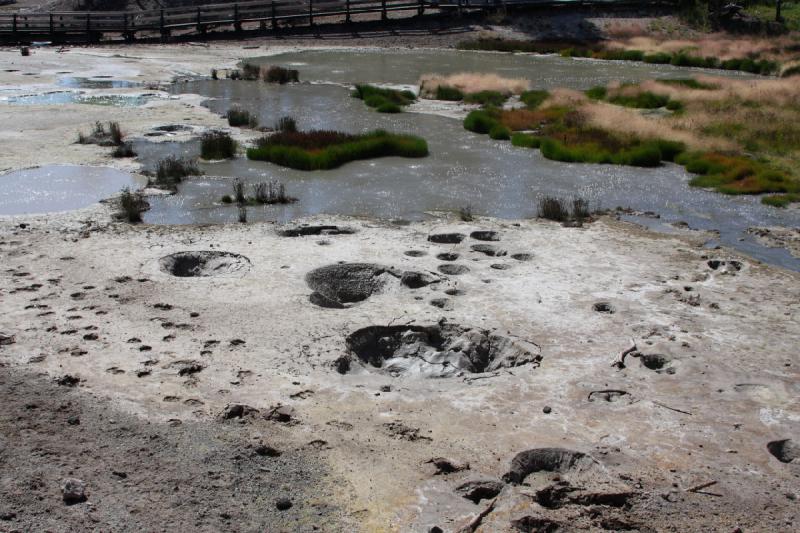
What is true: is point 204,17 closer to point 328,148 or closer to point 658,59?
point 658,59

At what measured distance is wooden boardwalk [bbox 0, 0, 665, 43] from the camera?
46688 mm

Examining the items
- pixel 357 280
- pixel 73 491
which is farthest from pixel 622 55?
pixel 73 491

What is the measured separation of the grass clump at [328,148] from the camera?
1656cm

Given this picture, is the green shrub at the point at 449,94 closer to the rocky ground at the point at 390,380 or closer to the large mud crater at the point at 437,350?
the rocky ground at the point at 390,380

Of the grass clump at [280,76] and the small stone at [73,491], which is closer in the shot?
the small stone at [73,491]

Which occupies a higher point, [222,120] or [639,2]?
[639,2]

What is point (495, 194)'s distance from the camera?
14.8 meters

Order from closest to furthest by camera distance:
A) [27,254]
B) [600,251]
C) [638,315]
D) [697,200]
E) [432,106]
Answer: [638,315] < [27,254] < [600,251] < [697,200] < [432,106]

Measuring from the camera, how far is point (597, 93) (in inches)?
1062

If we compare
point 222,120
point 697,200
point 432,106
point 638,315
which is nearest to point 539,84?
point 432,106

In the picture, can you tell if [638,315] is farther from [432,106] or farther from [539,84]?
[539,84]

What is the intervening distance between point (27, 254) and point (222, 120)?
38.7 ft

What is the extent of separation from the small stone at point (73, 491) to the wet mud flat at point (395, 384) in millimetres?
46

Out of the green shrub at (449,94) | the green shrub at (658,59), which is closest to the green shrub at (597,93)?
the green shrub at (449,94)
